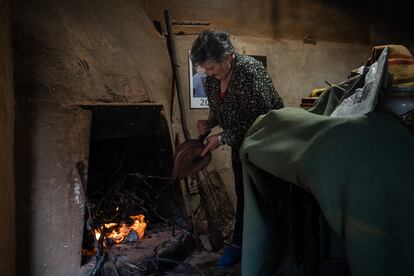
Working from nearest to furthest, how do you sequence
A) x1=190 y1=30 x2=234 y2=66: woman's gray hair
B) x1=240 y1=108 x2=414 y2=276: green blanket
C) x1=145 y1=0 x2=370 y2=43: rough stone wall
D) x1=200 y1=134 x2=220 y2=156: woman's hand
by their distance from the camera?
x1=240 y1=108 x2=414 y2=276: green blanket → x1=190 y1=30 x2=234 y2=66: woman's gray hair → x1=200 y1=134 x2=220 y2=156: woman's hand → x1=145 y1=0 x2=370 y2=43: rough stone wall

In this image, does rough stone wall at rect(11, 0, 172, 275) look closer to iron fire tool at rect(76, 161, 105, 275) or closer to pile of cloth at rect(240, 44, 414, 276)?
iron fire tool at rect(76, 161, 105, 275)

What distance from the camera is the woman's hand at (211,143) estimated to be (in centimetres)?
252

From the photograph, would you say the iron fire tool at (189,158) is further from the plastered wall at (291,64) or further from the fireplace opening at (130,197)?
the plastered wall at (291,64)

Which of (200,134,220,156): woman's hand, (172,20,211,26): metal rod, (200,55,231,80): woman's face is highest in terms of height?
(172,20,211,26): metal rod

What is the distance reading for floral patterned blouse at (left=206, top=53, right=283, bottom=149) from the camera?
2350 millimetres

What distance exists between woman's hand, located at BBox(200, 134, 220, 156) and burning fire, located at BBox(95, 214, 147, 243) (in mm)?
907

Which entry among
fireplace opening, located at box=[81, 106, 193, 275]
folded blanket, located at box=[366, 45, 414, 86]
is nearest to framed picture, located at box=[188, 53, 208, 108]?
fireplace opening, located at box=[81, 106, 193, 275]

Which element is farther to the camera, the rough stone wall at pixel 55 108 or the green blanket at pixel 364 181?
the rough stone wall at pixel 55 108

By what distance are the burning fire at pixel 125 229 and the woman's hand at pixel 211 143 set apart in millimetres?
907

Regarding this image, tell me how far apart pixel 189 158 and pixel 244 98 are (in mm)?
632

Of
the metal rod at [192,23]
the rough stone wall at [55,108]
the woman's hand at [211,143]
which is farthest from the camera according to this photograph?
the metal rod at [192,23]

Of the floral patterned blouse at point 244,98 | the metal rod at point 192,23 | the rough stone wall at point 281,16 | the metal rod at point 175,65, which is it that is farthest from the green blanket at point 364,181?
the rough stone wall at point 281,16

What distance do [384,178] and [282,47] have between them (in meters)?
3.59

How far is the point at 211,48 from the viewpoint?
2.33 m
